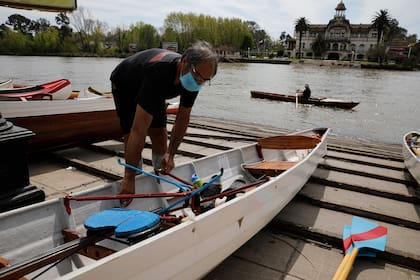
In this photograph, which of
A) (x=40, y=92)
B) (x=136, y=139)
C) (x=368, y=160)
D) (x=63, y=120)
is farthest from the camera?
(x=368, y=160)

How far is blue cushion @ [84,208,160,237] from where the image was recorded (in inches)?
84.2

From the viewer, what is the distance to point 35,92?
A: 5.68 m

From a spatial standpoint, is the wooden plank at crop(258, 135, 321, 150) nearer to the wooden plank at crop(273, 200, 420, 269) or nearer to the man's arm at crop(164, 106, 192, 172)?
the wooden plank at crop(273, 200, 420, 269)

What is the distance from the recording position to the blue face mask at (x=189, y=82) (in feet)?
7.93

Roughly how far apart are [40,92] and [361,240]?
224 inches

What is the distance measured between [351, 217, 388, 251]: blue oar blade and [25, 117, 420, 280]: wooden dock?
0.44ft

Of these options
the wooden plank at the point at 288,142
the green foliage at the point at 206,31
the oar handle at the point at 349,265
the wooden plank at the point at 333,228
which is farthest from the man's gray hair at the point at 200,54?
the green foliage at the point at 206,31

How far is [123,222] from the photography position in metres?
2.25

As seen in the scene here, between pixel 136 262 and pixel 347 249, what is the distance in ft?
7.45

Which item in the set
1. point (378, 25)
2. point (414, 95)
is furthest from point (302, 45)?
point (414, 95)

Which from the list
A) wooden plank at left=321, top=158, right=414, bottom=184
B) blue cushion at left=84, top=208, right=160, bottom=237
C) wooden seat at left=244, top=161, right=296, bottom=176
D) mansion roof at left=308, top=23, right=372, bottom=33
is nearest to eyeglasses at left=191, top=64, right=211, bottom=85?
blue cushion at left=84, top=208, right=160, bottom=237

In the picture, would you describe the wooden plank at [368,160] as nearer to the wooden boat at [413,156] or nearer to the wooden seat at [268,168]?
the wooden boat at [413,156]

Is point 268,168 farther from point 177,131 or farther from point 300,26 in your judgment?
point 300,26

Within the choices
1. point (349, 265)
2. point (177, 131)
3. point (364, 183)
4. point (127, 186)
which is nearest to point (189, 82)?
point (177, 131)
